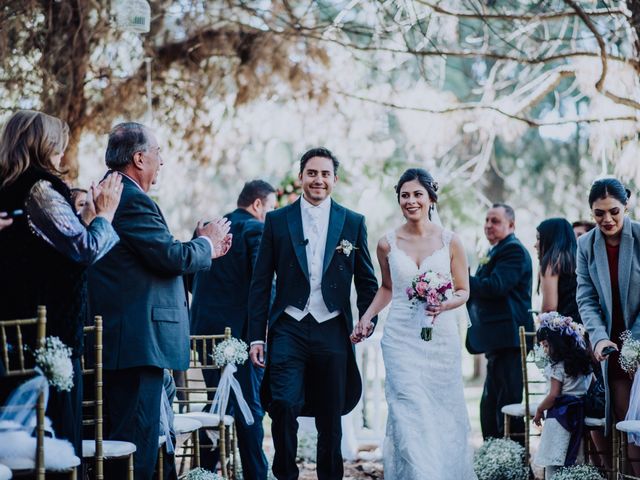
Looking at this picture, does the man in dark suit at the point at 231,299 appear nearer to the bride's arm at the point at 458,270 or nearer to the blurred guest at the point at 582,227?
the bride's arm at the point at 458,270

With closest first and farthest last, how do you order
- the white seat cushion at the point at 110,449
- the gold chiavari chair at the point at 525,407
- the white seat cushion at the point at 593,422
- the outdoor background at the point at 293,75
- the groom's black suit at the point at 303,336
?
1. the white seat cushion at the point at 110,449
2. the groom's black suit at the point at 303,336
3. the white seat cushion at the point at 593,422
4. the gold chiavari chair at the point at 525,407
5. the outdoor background at the point at 293,75

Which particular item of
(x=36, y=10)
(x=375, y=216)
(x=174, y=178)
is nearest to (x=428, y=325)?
(x=36, y=10)

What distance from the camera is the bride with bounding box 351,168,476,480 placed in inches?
216

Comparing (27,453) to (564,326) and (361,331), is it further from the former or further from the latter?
(564,326)

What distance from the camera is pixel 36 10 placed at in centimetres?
775

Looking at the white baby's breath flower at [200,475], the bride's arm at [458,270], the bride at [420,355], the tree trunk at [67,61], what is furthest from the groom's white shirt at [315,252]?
the tree trunk at [67,61]

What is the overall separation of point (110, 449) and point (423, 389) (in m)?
1.96

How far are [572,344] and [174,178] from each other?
5641 mm

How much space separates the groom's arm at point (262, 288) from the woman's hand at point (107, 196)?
5.02 ft

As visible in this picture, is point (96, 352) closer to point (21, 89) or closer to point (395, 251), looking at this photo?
point (395, 251)

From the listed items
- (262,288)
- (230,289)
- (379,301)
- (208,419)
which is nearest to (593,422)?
(379,301)

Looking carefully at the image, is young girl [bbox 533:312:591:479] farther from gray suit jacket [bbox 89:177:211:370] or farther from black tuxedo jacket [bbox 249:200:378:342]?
gray suit jacket [bbox 89:177:211:370]

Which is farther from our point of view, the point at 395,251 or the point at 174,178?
the point at 174,178

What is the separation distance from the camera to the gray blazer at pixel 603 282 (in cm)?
535
